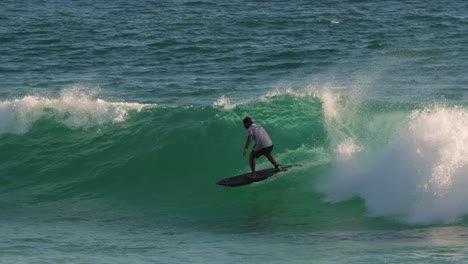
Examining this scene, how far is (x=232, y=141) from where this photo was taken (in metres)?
20.1

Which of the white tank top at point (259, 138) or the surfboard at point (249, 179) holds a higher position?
the white tank top at point (259, 138)

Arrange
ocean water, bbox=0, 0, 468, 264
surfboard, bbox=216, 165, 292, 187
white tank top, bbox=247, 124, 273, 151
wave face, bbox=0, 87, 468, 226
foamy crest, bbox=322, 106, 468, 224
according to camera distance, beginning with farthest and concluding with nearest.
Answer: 1. surfboard, bbox=216, 165, 292, 187
2. white tank top, bbox=247, 124, 273, 151
3. wave face, bbox=0, 87, 468, 226
4. foamy crest, bbox=322, 106, 468, 224
5. ocean water, bbox=0, 0, 468, 264

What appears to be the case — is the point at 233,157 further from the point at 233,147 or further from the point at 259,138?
the point at 259,138

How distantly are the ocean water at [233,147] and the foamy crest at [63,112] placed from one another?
0.04 metres

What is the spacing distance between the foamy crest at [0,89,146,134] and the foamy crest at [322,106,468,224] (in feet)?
22.9

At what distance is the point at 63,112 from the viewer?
2270 centimetres

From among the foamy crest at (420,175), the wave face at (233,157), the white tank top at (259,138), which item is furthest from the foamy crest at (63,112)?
the foamy crest at (420,175)

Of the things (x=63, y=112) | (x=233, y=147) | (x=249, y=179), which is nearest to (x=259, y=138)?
(x=249, y=179)

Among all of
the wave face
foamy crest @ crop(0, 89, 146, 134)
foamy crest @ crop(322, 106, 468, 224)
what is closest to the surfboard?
the wave face

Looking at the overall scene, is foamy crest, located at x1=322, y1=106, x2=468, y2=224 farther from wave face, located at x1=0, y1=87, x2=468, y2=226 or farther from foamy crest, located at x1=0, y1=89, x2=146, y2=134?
foamy crest, located at x1=0, y1=89, x2=146, y2=134

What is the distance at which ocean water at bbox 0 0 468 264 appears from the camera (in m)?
14.6

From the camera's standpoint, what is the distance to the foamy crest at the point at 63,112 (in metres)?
22.1

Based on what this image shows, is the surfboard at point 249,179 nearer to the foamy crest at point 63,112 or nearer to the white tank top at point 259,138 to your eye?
the white tank top at point 259,138

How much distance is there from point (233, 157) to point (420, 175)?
5.01 metres
